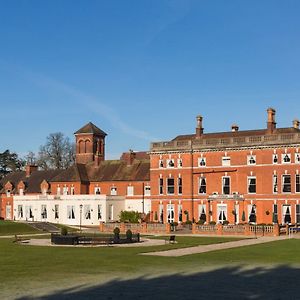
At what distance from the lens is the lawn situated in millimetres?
21969

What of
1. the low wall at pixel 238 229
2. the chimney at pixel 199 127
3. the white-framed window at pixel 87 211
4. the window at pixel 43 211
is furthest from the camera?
the window at pixel 43 211

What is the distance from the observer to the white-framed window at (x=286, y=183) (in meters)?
64.9

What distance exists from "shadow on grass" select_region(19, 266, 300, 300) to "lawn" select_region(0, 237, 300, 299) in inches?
45.1

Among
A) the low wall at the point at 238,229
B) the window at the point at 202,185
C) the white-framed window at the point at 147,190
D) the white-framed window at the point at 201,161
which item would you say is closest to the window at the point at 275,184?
the window at the point at 202,185

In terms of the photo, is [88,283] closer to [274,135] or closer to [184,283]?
[184,283]

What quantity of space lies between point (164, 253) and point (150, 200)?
40.5 m

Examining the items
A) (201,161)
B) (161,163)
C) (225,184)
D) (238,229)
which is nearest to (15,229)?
(161,163)

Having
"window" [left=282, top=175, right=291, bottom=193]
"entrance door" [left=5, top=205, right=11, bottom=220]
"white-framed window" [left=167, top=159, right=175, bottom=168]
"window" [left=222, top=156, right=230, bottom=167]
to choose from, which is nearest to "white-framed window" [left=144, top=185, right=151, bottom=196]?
"white-framed window" [left=167, top=159, right=175, bottom=168]

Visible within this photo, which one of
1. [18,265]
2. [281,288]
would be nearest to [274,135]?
[18,265]

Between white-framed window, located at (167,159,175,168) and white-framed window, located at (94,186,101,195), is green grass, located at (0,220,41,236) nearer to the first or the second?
white-framed window, located at (94,186,101,195)

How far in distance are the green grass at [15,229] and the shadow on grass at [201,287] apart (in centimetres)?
4383

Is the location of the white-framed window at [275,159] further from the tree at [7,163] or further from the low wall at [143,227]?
the tree at [7,163]

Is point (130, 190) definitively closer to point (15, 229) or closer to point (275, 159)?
point (15, 229)

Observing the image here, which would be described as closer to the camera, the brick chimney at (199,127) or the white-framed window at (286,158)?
the white-framed window at (286,158)
